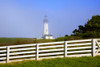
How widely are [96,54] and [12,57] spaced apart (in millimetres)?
6407

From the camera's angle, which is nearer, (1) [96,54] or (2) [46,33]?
(1) [96,54]

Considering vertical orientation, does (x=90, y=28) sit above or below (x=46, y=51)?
above

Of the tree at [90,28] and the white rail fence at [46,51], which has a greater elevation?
the tree at [90,28]

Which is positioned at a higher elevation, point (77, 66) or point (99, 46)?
point (99, 46)

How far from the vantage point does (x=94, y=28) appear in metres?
34.0

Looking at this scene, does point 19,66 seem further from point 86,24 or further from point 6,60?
point 86,24

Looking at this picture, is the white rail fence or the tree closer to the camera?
the white rail fence

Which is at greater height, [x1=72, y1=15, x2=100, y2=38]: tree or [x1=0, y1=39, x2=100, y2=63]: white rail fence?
[x1=72, y1=15, x2=100, y2=38]: tree

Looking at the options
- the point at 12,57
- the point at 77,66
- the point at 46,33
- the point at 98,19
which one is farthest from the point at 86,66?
the point at 46,33

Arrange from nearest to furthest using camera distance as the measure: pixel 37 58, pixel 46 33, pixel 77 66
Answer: pixel 77 66 → pixel 37 58 → pixel 46 33

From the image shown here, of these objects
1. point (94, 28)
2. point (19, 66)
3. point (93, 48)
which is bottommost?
point (19, 66)

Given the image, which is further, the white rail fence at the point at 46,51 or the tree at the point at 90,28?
the tree at the point at 90,28

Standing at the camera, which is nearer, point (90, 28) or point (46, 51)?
point (46, 51)

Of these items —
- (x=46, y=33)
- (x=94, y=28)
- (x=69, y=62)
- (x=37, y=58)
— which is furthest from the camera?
(x=46, y=33)
